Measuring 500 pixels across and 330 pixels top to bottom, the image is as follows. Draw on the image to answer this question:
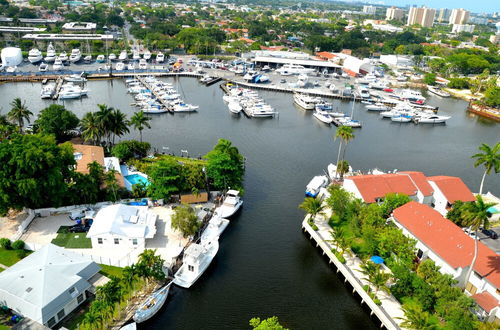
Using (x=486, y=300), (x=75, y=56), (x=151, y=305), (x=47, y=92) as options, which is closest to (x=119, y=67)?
(x=75, y=56)

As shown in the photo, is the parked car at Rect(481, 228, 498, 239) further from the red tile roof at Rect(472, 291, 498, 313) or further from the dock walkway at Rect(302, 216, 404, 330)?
the dock walkway at Rect(302, 216, 404, 330)

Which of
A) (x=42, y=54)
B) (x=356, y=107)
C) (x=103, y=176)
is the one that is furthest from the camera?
(x=42, y=54)

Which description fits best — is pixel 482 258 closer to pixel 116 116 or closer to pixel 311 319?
pixel 311 319

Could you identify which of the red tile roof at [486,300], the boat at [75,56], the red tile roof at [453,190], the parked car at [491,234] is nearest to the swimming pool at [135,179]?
the red tile roof at [453,190]

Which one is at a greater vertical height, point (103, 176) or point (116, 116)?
point (116, 116)

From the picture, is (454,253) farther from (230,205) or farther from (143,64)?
(143,64)

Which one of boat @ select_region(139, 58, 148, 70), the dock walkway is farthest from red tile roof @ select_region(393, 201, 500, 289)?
boat @ select_region(139, 58, 148, 70)

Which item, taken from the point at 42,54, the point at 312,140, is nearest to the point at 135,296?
the point at 312,140
